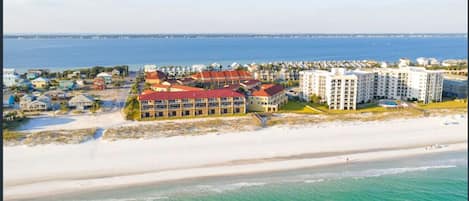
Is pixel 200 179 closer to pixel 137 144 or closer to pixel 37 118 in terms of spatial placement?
pixel 137 144

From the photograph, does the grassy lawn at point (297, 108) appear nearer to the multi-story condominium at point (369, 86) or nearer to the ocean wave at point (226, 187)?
the multi-story condominium at point (369, 86)

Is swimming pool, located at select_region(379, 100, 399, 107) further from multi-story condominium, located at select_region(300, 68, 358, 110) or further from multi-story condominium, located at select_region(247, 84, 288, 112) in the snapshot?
multi-story condominium, located at select_region(247, 84, 288, 112)

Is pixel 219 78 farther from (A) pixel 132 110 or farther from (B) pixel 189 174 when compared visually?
(B) pixel 189 174

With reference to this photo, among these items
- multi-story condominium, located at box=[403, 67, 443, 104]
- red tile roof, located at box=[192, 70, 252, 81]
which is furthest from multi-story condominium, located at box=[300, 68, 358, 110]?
red tile roof, located at box=[192, 70, 252, 81]

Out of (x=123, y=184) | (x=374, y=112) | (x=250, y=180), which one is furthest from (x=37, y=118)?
(x=374, y=112)

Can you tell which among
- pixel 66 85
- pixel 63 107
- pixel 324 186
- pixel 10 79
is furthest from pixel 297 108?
pixel 10 79
